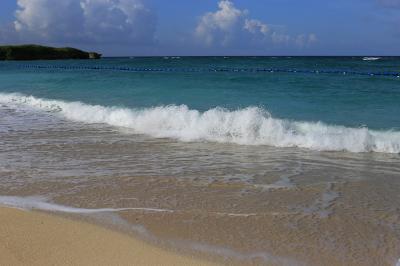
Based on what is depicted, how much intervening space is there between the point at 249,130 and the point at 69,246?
8.05 m

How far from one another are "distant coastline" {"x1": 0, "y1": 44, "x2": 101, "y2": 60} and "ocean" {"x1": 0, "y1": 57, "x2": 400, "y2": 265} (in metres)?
99.0

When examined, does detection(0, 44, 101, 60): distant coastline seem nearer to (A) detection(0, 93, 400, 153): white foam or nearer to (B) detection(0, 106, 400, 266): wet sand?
(A) detection(0, 93, 400, 153): white foam

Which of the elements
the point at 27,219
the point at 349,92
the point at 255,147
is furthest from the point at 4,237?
the point at 349,92

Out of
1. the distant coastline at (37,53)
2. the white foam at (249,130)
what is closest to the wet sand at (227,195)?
the white foam at (249,130)

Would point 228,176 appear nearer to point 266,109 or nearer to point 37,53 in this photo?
point 266,109

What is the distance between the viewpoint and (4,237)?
489 centimetres

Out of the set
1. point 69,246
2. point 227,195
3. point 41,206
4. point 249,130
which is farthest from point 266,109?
point 69,246

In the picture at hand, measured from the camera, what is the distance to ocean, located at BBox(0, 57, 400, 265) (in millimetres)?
5145

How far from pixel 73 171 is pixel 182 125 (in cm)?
564

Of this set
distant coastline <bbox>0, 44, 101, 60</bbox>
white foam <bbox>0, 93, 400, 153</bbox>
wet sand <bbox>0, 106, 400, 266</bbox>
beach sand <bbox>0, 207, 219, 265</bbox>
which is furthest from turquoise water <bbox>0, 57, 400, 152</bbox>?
distant coastline <bbox>0, 44, 101, 60</bbox>

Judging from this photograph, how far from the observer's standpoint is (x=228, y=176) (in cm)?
789

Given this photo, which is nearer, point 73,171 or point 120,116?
point 73,171

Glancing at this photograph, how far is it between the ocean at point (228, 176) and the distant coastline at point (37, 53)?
9903cm

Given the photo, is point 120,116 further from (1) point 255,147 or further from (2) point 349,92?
(2) point 349,92
